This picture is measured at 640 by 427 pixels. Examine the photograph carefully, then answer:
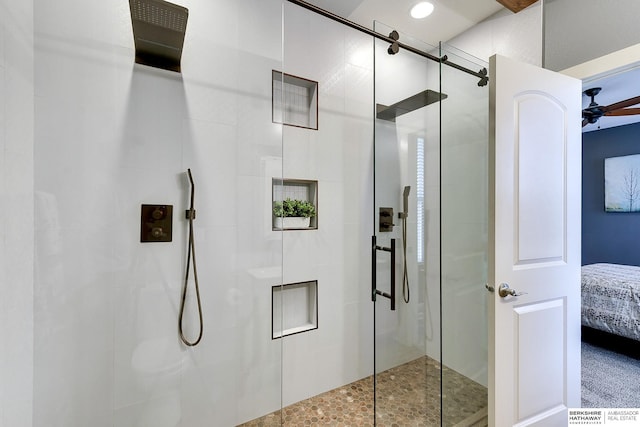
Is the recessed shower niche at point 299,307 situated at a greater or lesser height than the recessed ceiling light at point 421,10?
lesser

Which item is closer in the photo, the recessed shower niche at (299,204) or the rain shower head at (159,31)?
the rain shower head at (159,31)

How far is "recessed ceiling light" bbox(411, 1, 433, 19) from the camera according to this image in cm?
199

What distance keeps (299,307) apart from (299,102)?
1.49 metres

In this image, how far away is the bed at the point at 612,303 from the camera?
2576 mm

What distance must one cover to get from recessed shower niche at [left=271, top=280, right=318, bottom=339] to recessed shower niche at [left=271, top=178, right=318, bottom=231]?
42 centimetres

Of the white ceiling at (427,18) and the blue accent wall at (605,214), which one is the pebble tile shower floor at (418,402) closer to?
the white ceiling at (427,18)

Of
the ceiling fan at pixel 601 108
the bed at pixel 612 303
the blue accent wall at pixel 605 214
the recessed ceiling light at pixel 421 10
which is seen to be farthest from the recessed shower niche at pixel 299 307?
the blue accent wall at pixel 605 214

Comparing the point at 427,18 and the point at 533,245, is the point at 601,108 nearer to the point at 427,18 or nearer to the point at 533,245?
the point at 427,18

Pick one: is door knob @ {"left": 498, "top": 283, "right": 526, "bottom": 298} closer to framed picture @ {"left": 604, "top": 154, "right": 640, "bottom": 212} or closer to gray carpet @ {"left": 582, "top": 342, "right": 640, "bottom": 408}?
gray carpet @ {"left": 582, "top": 342, "right": 640, "bottom": 408}

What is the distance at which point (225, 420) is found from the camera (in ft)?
5.35

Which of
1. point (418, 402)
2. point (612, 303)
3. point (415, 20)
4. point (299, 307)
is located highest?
point (415, 20)

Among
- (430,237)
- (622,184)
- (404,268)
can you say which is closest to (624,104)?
(622,184)

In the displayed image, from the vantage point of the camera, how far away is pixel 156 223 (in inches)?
56.8

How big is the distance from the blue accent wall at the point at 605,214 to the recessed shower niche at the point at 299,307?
5.03 meters
